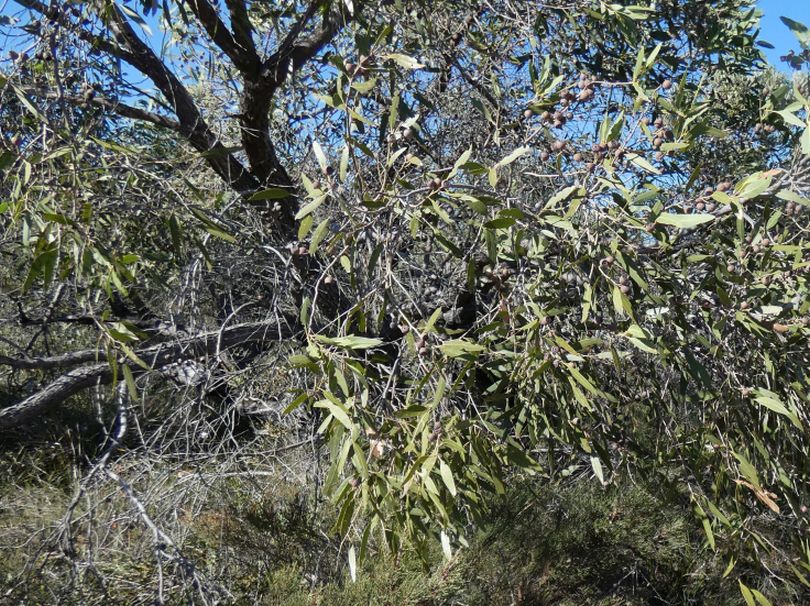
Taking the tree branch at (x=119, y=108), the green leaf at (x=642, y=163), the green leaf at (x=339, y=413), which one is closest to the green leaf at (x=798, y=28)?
the green leaf at (x=642, y=163)

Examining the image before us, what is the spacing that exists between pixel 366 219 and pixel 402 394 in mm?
799

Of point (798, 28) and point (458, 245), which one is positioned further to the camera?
point (458, 245)

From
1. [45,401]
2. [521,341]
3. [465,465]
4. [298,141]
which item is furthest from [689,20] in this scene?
[45,401]

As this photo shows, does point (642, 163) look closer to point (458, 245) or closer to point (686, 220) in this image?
point (686, 220)

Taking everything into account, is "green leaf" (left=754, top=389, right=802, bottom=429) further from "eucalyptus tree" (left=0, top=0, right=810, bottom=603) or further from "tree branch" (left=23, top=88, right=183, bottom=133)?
"tree branch" (left=23, top=88, right=183, bottom=133)

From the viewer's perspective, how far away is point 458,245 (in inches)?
125

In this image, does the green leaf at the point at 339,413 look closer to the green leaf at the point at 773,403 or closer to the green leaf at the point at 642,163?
the green leaf at the point at 642,163

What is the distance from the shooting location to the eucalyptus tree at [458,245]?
2.04 m

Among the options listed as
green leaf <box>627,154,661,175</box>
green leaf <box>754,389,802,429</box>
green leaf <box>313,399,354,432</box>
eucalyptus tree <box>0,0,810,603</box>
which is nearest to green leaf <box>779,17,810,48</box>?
eucalyptus tree <box>0,0,810,603</box>

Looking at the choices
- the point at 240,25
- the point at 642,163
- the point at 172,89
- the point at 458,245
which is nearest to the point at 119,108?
the point at 172,89

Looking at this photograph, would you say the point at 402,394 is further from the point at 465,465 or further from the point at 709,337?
the point at 709,337

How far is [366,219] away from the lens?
2258 mm

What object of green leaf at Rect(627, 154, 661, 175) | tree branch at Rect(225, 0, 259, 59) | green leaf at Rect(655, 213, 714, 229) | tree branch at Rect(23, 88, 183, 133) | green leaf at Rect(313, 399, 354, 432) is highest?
tree branch at Rect(225, 0, 259, 59)

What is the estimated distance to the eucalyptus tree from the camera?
2.04 m
